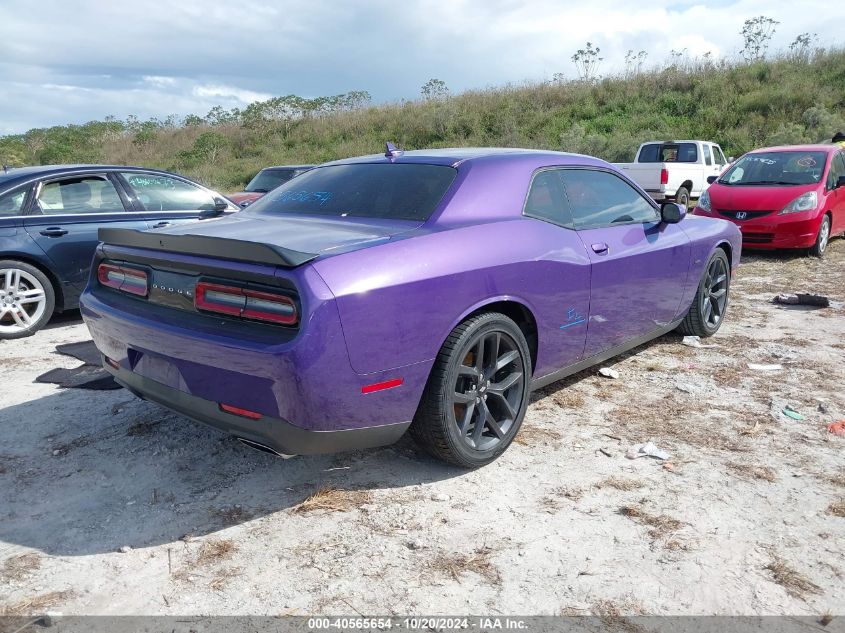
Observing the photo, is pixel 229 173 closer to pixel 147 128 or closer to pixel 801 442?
pixel 147 128

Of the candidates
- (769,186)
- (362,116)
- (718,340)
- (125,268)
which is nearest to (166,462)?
(125,268)

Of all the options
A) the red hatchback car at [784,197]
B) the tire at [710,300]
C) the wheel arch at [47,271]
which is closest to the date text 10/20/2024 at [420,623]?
the tire at [710,300]

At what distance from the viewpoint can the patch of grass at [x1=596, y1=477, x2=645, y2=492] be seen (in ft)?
10.3

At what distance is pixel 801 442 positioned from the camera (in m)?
3.61

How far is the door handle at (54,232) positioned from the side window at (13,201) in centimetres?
25

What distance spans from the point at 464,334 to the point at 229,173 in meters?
33.4

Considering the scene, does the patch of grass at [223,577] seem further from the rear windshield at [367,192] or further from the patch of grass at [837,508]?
the patch of grass at [837,508]

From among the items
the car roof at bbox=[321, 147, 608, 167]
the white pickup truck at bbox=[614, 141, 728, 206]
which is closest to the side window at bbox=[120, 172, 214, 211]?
the car roof at bbox=[321, 147, 608, 167]

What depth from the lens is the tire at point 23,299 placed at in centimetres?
570

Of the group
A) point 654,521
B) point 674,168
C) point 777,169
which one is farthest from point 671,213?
point 674,168

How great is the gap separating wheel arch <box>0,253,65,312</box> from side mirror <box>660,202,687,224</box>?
5.10m

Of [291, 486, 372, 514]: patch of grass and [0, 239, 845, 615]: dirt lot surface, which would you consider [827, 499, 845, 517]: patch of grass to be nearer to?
[0, 239, 845, 615]: dirt lot surface

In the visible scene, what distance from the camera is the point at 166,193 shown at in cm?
671

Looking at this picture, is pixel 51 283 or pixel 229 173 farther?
pixel 229 173
